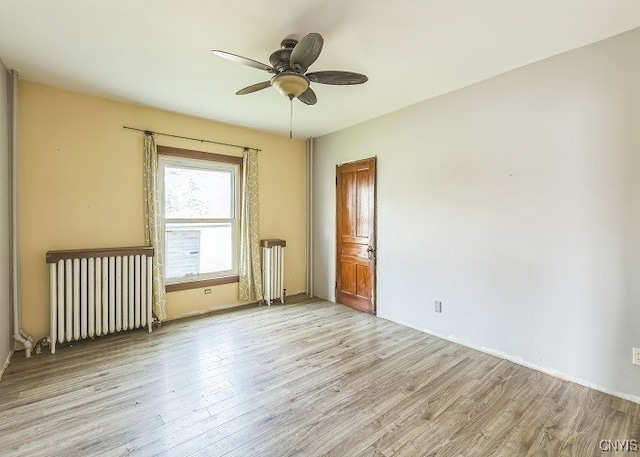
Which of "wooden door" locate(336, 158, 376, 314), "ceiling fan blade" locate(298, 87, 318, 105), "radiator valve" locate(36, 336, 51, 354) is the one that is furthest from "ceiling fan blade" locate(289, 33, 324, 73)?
"radiator valve" locate(36, 336, 51, 354)

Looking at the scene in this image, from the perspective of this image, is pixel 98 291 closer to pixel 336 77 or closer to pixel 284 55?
pixel 284 55

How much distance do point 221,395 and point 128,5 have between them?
108 inches

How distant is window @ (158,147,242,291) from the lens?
Result: 12.6 ft

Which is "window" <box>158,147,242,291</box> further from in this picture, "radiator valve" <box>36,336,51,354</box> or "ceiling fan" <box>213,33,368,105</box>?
"ceiling fan" <box>213,33,368,105</box>

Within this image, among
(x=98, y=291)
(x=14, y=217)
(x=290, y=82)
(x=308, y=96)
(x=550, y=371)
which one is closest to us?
(x=290, y=82)

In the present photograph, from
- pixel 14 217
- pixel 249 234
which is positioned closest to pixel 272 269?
pixel 249 234

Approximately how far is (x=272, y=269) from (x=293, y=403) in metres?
2.53

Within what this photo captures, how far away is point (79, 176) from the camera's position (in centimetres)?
321

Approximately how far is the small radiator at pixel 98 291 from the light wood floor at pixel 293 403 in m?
0.22

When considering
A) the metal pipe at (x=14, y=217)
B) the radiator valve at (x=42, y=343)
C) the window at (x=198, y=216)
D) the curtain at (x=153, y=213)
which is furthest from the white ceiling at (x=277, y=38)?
the radiator valve at (x=42, y=343)

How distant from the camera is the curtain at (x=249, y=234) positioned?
4.36 metres

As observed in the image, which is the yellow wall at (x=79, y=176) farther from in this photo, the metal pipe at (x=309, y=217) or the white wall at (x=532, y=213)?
the white wall at (x=532, y=213)

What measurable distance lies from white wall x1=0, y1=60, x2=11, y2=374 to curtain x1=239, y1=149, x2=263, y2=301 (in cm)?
238

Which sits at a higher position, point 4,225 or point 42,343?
point 4,225
